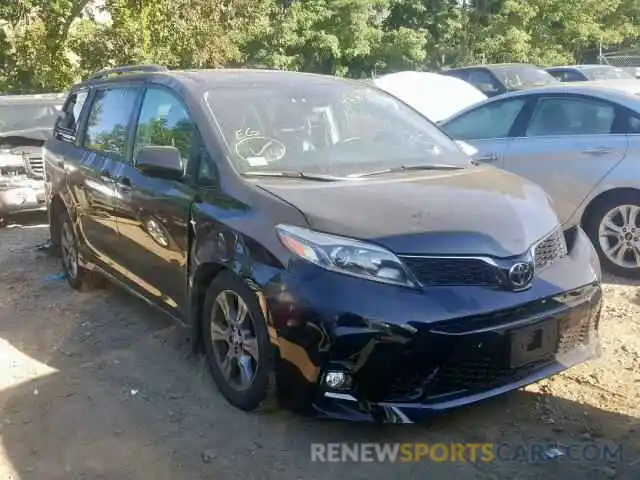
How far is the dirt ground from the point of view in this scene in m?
3.21

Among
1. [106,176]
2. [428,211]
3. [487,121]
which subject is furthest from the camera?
[487,121]

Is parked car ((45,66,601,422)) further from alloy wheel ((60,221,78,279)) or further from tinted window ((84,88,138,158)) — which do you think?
alloy wheel ((60,221,78,279))

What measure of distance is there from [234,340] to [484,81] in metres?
13.1

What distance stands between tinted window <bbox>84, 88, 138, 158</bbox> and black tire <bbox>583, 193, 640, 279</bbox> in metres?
3.48

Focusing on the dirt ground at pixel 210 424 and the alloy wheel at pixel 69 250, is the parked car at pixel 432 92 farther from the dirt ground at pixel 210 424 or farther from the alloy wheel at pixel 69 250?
the dirt ground at pixel 210 424

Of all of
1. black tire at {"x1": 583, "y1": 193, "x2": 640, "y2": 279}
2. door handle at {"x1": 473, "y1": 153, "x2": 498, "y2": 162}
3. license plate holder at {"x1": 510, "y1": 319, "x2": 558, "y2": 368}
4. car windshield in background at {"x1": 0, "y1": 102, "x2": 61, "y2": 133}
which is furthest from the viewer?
car windshield in background at {"x1": 0, "y1": 102, "x2": 61, "y2": 133}

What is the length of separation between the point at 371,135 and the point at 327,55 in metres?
19.9

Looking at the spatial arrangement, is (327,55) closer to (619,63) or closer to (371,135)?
(619,63)

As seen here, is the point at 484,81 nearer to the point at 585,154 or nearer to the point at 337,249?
the point at 585,154

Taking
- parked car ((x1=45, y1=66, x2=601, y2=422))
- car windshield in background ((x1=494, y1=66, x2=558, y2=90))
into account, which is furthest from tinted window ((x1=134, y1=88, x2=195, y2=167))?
car windshield in background ((x1=494, y1=66, x2=558, y2=90))

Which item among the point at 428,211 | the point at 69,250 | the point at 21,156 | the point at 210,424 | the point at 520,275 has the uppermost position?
the point at 428,211

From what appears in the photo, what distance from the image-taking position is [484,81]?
15.5m

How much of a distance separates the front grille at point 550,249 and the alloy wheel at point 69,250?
3.70 m

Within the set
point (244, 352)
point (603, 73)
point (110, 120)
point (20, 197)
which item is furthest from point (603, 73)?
point (244, 352)
